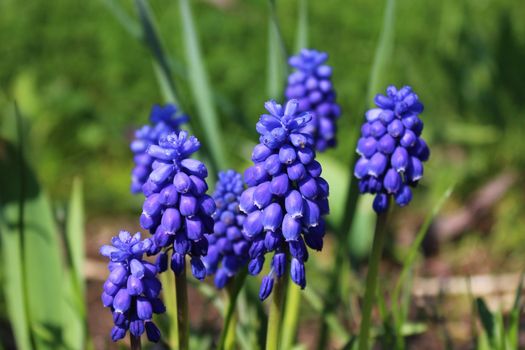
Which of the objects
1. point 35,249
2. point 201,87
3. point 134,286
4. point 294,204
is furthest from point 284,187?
point 35,249

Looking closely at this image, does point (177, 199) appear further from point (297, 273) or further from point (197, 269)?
point (297, 273)

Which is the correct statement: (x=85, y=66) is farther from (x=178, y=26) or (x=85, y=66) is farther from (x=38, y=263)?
(x=38, y=263)

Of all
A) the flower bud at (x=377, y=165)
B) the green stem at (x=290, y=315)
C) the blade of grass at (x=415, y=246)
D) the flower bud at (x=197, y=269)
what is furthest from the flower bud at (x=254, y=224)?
the green stem at (x=290, y=315)

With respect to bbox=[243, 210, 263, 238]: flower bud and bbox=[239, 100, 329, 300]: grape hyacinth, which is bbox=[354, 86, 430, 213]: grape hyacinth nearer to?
bbox=[239, 100, 329, 300]: grape hyacinth

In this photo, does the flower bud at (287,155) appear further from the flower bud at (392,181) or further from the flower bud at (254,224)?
the flower bud at (392,181)

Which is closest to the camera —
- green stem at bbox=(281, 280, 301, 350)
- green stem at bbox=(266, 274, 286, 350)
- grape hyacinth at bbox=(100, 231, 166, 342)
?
grape hyacinth at bbox=(100, 231, 166, 342)

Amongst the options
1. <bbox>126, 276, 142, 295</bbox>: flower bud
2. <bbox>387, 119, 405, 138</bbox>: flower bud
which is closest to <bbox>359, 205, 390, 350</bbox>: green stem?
<bbox>387, 119, 405, 138</bbox>: flower bud
